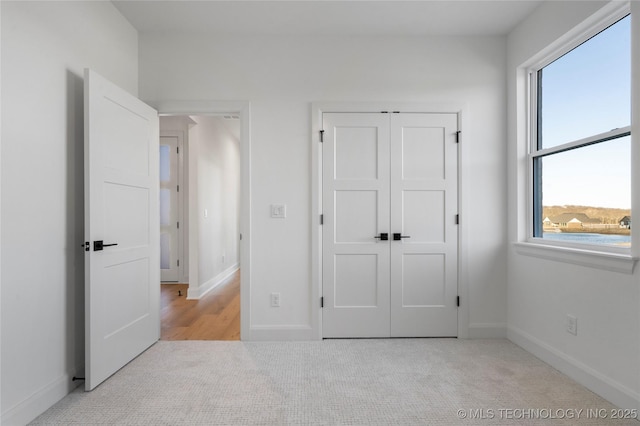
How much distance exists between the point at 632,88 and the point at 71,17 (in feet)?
11.3

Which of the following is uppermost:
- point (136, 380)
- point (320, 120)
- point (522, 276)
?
point (320, 120)

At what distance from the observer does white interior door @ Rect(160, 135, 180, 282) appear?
5.51 m

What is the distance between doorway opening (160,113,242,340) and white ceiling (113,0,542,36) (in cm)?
123

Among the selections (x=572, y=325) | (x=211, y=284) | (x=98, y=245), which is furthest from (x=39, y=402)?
(x=572, y=325)

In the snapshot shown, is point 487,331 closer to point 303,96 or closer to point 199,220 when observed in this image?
point 303,96

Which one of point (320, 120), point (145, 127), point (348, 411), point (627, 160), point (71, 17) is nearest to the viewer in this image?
point (348, 411)

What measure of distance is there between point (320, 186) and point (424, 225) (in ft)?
3.26

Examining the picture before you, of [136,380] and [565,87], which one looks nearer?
[136,380]

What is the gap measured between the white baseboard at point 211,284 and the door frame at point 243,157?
182 centimetres

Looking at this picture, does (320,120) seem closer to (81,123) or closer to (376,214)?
(376,214)

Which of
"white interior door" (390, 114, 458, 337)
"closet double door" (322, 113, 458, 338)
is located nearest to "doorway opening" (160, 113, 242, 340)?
"closet double door" (322, 113, 458, 338)

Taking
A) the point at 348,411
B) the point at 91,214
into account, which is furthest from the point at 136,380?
the point at 348,411

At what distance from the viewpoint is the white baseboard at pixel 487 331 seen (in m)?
3.18

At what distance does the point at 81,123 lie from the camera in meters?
2.39
